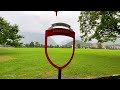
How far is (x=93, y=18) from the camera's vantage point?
53.5 feet

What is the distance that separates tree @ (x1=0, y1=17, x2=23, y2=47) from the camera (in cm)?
2360

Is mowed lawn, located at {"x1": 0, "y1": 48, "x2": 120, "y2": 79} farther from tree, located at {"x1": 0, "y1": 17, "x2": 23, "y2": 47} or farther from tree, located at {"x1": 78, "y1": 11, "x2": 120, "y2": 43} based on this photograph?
tree, located at {"x1": 0, "y1": 17, "x2": 23, "y2": 47}

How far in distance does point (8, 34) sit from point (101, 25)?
1100 centimetres

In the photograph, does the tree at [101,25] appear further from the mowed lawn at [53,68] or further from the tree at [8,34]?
the tree at [8,34]

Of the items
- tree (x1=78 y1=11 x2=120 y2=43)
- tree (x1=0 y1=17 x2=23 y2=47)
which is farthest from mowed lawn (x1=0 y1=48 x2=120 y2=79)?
tree (x1=0 y1=17 x2=23 y2=47)

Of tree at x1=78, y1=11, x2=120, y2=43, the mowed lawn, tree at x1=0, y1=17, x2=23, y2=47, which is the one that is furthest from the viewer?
tree at x1=0, y1=17, x2=23, y2=47

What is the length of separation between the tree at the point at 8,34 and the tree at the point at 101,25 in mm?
9802

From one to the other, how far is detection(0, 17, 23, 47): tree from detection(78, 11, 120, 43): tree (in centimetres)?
980

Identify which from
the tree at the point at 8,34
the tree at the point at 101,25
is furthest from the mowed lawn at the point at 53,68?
the tree at the point at 8,34

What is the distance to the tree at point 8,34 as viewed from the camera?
2360 centimetres

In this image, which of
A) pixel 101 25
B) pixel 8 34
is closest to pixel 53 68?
pixel 101 25
